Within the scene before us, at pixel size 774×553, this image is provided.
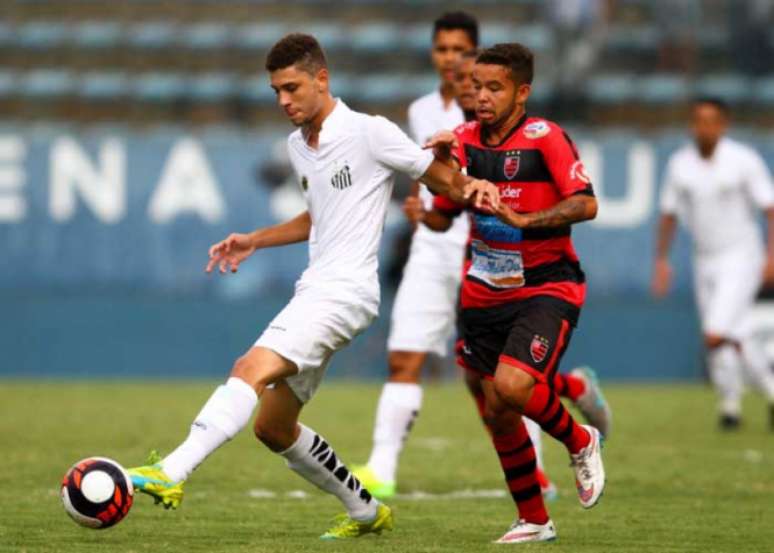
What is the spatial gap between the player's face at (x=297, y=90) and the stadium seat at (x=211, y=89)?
1384 centimetres

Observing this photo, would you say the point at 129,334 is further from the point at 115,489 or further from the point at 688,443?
the point at 115,489

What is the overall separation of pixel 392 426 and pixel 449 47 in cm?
211

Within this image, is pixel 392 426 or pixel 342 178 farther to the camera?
pixel 392 426

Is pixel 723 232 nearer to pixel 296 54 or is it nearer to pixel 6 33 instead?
pixel 296 54

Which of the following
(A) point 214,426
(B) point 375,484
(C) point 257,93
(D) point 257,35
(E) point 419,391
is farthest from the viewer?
(D) point 257,35

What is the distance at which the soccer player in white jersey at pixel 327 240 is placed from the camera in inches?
246

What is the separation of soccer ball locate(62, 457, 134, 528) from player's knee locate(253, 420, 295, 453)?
91 cm

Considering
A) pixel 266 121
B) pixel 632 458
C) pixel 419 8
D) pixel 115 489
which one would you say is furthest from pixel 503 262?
→ pixel 419 8

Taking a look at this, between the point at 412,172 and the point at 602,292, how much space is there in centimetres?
1150

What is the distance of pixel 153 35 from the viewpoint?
20969 mm

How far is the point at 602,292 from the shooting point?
17781 mm

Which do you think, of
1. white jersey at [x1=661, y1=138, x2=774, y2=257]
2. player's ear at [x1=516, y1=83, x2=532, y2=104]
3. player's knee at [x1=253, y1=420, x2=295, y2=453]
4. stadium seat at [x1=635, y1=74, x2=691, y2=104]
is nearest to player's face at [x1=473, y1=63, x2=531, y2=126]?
player's ear at [x1=516, y1=83, x2=532, y2=104]

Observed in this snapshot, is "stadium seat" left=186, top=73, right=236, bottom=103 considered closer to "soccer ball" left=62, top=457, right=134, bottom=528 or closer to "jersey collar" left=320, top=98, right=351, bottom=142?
"jersey collar" left=320, top=98, right=351, bottom=142

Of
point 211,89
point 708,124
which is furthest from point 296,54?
point 211,89
